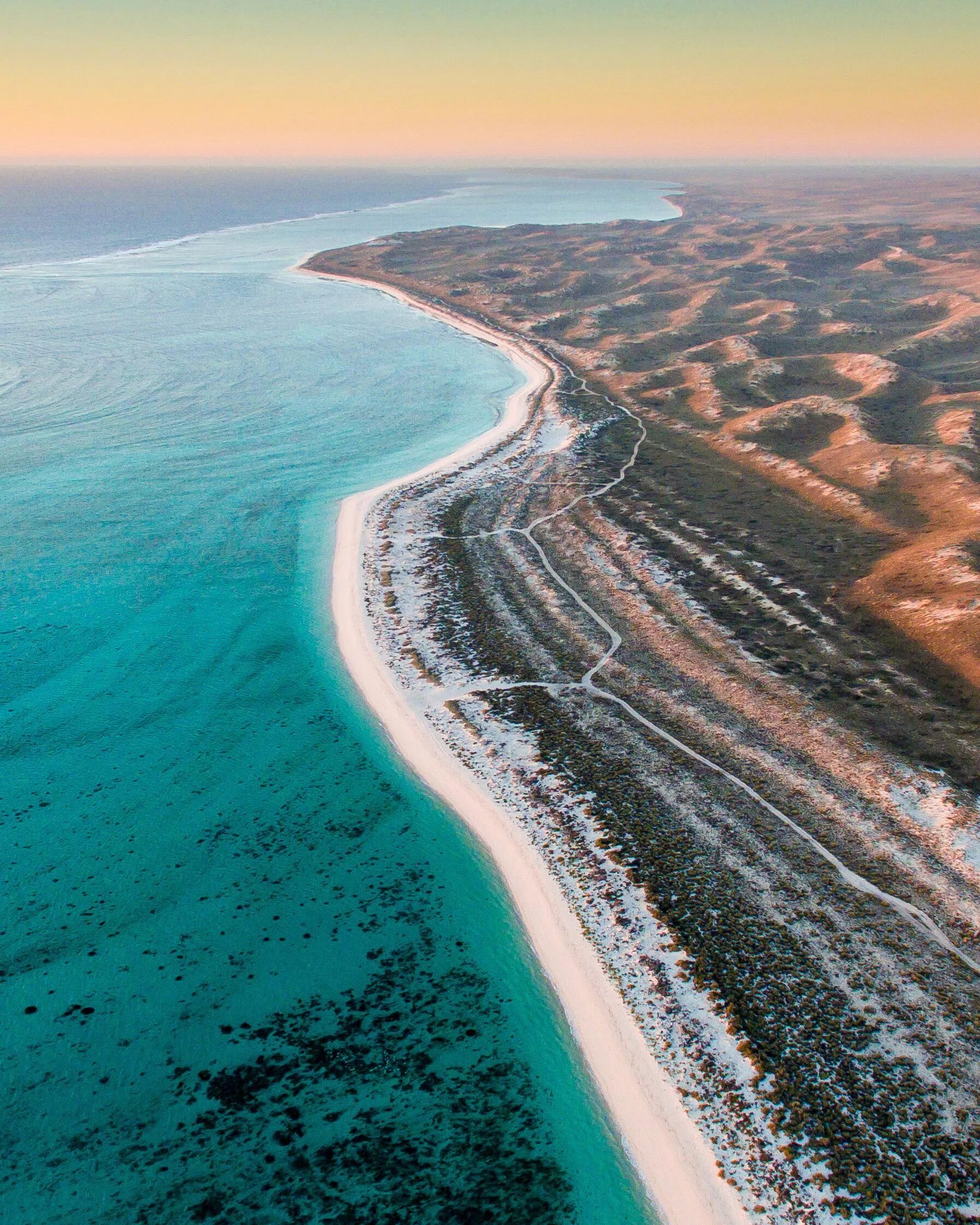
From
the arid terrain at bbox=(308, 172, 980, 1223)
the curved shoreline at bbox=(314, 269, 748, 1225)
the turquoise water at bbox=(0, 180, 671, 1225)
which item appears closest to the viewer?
the turquoise water at bbox=(0, 180, 671, 1225)

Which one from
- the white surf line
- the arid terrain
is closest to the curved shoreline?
the arid terrain

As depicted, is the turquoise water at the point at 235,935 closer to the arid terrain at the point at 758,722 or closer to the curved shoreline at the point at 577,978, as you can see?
the curved shoreline at the point at 577,978

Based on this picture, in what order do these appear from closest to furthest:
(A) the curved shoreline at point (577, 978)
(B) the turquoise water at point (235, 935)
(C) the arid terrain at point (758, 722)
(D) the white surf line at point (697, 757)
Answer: (B) the turquoise water at point (235, 935), (A) the curved shoreline at point (577, 978), (C) the arid terrain at point (758, 722), (D) the white surf line at point (697, 757)

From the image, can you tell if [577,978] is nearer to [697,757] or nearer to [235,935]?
[235,935]

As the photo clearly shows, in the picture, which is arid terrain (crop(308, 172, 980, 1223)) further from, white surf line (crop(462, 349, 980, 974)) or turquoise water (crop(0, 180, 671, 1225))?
turquoise water (crop(0, 180, 671, 1225))

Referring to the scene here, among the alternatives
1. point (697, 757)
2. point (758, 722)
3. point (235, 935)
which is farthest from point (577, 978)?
point (758, 722)

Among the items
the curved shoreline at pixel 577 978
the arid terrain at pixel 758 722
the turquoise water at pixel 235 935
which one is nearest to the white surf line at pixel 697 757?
the arid terrain at pixel 758 722

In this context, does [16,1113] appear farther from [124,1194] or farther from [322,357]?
[322,357]
